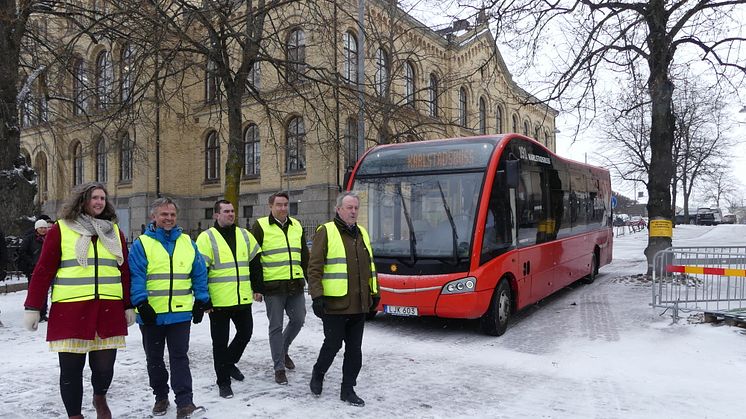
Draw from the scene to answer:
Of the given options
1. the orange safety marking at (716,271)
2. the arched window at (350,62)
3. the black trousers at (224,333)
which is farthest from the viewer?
the arched window at (350,62)

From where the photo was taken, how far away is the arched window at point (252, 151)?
28516 millimetres

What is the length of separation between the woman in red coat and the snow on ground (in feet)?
2.78

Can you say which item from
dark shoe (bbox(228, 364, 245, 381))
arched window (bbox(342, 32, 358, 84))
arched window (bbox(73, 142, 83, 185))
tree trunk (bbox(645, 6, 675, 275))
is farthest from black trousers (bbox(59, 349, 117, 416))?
arched window (bbox(73, 142, 83, 185))

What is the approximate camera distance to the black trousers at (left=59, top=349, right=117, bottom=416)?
155 inches

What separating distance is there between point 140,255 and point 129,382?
1926 millimetres

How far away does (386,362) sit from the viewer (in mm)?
6449

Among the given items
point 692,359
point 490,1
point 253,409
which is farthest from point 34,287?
point 490,1

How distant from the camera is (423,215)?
7914 mm

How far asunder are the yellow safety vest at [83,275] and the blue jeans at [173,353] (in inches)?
21.0

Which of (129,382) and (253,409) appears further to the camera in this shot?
(129,382)

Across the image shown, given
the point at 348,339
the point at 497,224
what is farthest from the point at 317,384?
the point at 497,224

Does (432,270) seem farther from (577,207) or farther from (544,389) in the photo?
(577,207)

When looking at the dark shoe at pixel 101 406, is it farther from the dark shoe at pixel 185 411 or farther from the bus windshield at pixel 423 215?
the bus windshield at pixel 423 215

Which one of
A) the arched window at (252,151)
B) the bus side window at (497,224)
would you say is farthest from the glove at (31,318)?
the arched window at (252,151)
